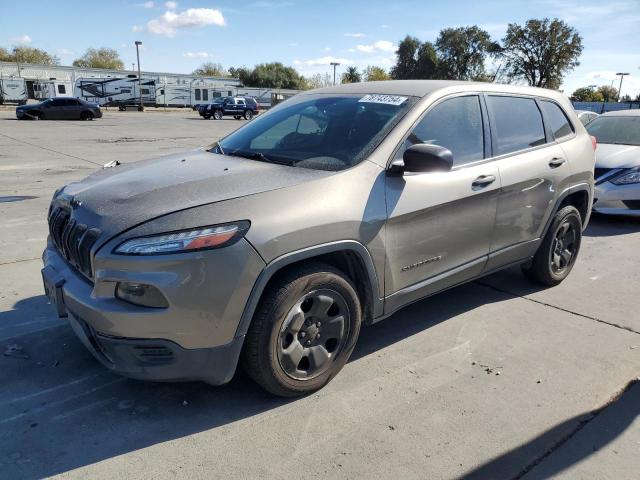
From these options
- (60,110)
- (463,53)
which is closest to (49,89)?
(60,110)

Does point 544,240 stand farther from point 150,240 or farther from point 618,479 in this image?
point 150,240

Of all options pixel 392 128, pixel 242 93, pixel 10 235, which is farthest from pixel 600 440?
pixel 242 93

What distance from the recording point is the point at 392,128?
10.7 feet

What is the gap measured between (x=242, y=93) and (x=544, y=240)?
60096 mm

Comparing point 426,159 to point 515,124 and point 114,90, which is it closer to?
point 515,124

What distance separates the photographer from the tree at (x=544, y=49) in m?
63.6

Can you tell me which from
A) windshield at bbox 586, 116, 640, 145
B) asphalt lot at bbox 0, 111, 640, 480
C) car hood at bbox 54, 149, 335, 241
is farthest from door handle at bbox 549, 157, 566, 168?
windshield at bbox 586, 116, 640, 145

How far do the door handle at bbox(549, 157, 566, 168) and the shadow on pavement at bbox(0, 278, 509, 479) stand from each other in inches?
84.2

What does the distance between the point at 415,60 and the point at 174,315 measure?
280 feet

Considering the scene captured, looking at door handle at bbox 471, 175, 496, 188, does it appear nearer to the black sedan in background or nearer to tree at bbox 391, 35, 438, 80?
the black sedan in background

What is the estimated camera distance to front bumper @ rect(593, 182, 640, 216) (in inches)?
284

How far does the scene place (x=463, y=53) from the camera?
3044 inches

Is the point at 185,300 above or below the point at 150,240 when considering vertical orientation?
below

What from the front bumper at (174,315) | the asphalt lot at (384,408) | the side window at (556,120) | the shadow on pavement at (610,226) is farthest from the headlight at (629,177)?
the front bumper at (174,315)
